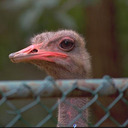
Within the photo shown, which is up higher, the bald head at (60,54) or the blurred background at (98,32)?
the blurred background at (98,32)

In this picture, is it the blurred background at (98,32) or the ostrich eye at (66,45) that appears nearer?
the ostrich eye at (66,45)

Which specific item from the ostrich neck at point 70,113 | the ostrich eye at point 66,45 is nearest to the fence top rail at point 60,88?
the ostrich neck at point 70,113

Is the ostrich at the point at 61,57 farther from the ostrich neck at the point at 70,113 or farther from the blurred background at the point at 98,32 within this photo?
the blurred background at the point at 98,32

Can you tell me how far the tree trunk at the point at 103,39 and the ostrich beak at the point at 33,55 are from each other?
335 cm

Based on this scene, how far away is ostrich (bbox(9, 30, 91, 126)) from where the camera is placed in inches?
152

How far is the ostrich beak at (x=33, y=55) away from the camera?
3.69 meters

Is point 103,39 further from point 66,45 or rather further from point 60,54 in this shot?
point 60,54

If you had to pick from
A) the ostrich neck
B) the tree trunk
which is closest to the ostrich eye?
the ostrich neck

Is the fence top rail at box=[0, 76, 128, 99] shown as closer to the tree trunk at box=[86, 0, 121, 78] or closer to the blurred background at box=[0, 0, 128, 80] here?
the blurred background at box=[0, 0, 128, 80]

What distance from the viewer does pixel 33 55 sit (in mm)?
3832

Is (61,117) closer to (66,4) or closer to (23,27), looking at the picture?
(23,27)

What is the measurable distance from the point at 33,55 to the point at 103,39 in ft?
12.9

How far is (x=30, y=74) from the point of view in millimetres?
9289

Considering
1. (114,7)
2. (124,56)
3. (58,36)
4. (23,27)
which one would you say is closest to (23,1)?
(23,27)
